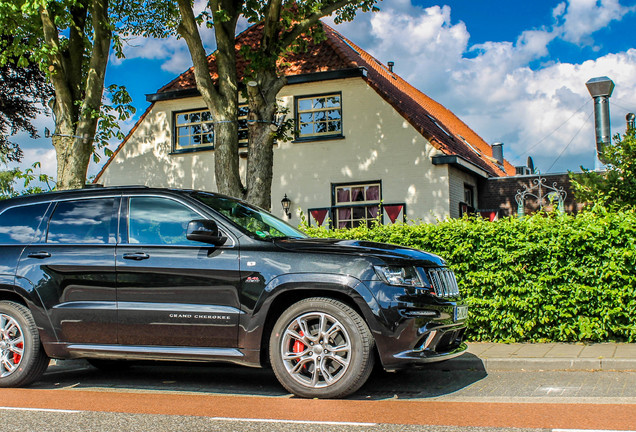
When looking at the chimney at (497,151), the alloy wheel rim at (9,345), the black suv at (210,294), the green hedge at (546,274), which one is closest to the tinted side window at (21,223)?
the black suv at (210,294)

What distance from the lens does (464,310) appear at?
6297mm

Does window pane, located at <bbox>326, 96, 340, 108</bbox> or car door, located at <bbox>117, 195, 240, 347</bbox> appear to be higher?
window pane, located at <bbox>326, 96, 340, 108</bbox>

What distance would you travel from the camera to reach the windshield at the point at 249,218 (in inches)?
244

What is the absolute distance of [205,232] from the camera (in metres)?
5.77

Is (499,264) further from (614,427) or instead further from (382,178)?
(382,178)

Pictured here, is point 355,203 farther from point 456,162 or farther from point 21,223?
point 21,223

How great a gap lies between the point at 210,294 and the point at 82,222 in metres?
1.75

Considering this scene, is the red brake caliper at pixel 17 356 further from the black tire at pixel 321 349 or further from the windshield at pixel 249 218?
the black tire at pixel 321 349

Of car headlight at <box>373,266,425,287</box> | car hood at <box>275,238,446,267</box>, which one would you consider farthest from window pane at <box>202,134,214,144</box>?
car headlight at <box>373,266,425,287</box>

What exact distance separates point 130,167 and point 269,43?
11.1 metres

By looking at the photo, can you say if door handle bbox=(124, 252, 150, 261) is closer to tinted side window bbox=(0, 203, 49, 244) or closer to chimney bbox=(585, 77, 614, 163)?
A: tinted side window bbox=(0, 203, 49, 244)

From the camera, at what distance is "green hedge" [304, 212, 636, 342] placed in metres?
7.92

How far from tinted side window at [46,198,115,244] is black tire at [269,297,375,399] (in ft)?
6.89

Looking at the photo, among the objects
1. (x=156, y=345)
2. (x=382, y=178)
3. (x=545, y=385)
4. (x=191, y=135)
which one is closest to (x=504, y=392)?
(x=545, y=385)
